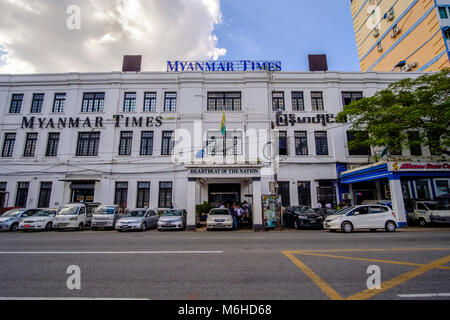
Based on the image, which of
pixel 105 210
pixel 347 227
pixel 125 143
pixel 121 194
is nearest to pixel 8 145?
pixel 125 143

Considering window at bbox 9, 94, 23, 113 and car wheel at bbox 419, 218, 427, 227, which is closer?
car wheel at bbox 419, 218, 427, 227

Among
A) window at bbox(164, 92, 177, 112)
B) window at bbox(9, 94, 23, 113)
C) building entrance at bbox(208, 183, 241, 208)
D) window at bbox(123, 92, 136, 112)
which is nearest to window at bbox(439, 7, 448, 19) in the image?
building entrance at bbox(208, 183, 241, 208)

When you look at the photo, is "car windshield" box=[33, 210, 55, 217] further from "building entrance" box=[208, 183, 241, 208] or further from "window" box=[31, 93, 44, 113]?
"building entrance" box=[208, 183, 241, 208]

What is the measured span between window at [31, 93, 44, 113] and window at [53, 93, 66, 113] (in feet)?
4.50

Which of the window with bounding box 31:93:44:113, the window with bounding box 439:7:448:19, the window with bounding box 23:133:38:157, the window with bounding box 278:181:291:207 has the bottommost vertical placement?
the window with bounding box 278:181:291:207

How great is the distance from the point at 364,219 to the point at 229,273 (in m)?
11.5

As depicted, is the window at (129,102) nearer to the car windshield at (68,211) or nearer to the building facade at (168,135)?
the building facade at (168,135)

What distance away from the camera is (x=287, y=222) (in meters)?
17.8

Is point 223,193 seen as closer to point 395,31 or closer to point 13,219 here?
point 13,219

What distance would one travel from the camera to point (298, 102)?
23.0m

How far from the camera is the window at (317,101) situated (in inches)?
901

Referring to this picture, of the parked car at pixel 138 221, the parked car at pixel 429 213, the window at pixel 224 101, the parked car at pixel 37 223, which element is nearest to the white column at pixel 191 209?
the parked car at pixel 138 221

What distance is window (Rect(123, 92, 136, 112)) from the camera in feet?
74.5
